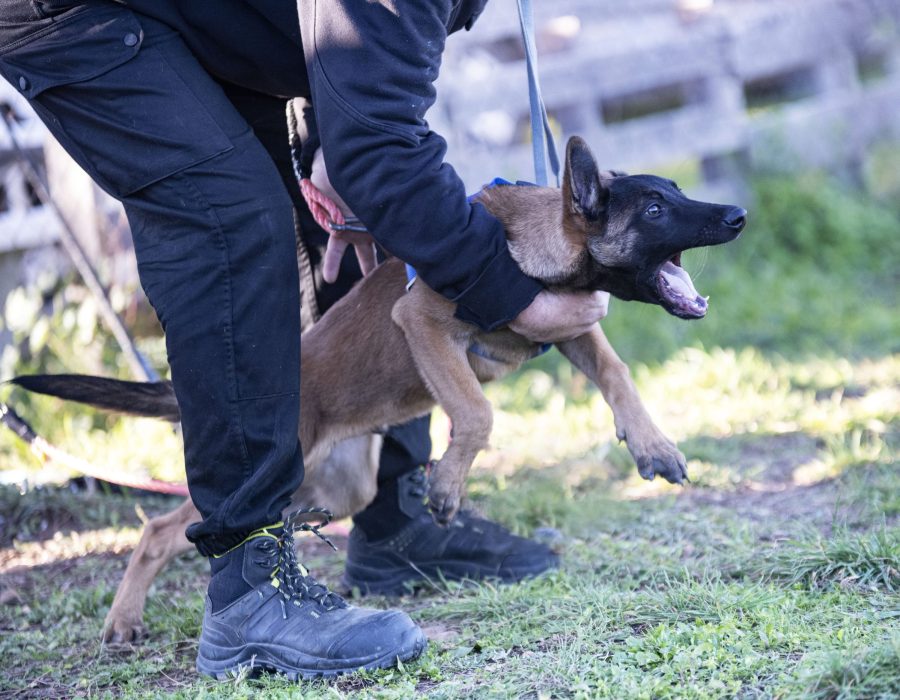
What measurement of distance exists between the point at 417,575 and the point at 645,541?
2.35ft

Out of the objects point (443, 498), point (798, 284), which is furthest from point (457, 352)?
point (798, 284)

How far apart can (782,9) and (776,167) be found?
1517 millimetres

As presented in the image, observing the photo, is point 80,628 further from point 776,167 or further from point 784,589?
point 776,167

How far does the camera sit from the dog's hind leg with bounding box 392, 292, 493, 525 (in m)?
2.64

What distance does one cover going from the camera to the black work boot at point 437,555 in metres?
3.08

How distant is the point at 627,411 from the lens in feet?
9.14

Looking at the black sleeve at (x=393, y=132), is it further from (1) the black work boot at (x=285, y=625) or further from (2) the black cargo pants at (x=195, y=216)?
(1) the black work boot at (x=285, y=625)

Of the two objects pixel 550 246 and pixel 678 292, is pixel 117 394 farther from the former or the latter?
pixel 678 292

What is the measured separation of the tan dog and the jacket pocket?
82 cm

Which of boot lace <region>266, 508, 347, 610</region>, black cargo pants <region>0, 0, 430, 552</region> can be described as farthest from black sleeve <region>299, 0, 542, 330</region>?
boot lace <region>266, 508, 347, 610</region>

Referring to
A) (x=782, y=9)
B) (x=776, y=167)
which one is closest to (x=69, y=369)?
(x=776, y=167)

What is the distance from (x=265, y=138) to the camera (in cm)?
304

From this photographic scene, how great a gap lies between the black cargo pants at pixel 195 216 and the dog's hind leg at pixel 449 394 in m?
0.45

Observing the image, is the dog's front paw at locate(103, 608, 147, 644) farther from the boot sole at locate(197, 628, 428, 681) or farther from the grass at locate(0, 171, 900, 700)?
the boot sole at locate(197, 628, 428, 681)
